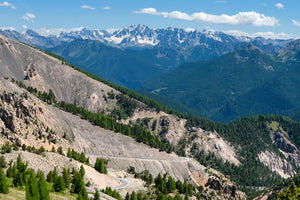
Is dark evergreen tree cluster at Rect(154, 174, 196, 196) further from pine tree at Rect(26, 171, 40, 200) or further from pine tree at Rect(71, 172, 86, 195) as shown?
pine tree at Rect(26, 171, 40, 200)

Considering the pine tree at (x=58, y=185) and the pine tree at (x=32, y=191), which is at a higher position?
the pine tree at (x=32, y=191)

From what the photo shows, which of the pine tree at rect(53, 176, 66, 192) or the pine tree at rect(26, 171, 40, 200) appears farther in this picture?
the pine tree at rect(53, 176, 66, 192)

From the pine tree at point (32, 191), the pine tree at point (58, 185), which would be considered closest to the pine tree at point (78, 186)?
the pine tree at point (58, 185)

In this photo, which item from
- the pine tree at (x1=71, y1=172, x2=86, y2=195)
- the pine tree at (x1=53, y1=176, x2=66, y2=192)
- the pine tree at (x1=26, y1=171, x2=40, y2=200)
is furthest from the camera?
the pine tree at (x1=71, y1=172, x2=86, y2=195)

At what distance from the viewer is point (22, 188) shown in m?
97.9

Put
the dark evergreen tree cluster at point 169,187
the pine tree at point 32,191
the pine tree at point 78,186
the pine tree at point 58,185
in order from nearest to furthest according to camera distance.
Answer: the pine tree at point 32,191 < the pine tree at point 58,185 < the pine tree at point 78,186 < the dark evergreen tree cluster at point 169,187

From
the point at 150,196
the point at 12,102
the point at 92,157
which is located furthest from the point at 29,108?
the point at 150,196

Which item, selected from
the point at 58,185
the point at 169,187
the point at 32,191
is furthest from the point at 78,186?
the point at 169,187

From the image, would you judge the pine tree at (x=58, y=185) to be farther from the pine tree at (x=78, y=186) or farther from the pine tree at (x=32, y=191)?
the pine tree at (x=32, y=191)

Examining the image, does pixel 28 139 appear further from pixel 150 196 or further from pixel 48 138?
pixel 150 196

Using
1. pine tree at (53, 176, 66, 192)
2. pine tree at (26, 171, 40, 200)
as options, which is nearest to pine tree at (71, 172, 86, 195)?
pine tree at (53, 176, 66, 192)

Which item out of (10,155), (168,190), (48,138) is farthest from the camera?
(48,138)

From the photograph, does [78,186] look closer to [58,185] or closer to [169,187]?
[58,185]

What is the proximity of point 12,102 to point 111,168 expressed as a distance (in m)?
58.1
